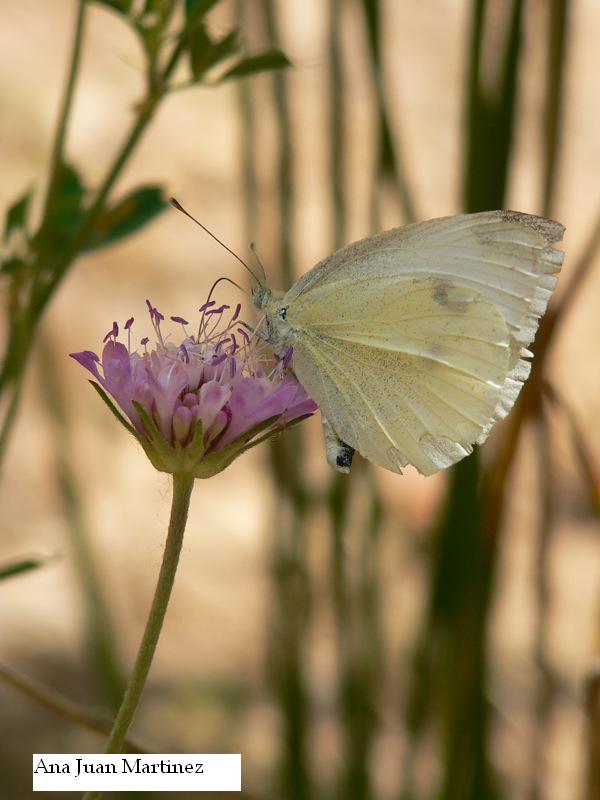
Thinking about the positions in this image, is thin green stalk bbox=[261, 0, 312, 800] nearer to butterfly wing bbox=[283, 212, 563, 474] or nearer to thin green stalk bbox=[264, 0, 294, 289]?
thin green stalk bbox=[264, 0, 294, 289]

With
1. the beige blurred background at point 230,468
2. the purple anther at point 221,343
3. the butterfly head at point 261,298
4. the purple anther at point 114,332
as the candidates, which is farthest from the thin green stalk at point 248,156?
the purple anther at point 114,332

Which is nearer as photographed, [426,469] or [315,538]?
[426,469]

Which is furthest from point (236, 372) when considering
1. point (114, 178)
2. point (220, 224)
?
point (220, 224)

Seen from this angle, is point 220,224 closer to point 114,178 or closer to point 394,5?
point 394,5

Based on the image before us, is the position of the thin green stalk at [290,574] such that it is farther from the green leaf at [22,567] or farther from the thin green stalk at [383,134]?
the green leaf at [22,567]

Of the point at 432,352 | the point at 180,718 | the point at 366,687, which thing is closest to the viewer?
the point at 432,352

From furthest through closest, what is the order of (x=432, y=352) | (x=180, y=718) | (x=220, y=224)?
(x=220, y=224)
(x=180, y=718)
(x=432, y=352)

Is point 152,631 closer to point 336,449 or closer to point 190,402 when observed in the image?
point 190,402
